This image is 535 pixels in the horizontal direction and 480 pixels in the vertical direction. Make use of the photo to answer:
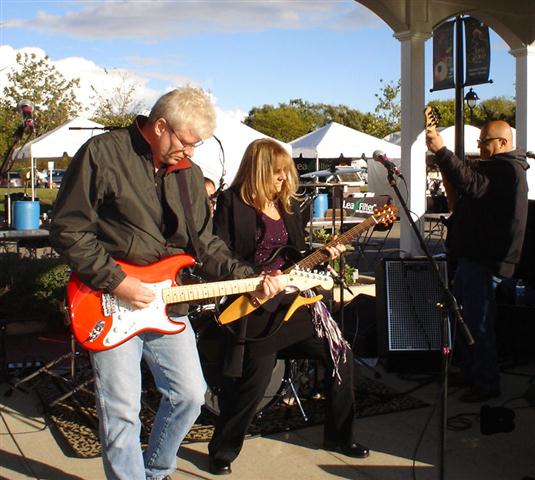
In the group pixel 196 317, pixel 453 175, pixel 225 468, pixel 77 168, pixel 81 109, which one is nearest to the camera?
pixel 77 168

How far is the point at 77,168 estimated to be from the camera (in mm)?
3127

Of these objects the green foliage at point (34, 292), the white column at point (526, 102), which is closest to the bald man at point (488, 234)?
the white column at point (526, 102)

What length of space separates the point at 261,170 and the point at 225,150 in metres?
8.37

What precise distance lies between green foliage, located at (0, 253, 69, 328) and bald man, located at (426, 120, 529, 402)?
431 centimetres

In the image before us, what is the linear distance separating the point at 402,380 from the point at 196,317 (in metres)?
2.24

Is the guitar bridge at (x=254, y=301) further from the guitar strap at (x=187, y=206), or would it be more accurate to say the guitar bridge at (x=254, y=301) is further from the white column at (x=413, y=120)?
the white column at (x=413, y=120)

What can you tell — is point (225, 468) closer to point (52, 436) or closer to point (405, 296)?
point (52, 436)

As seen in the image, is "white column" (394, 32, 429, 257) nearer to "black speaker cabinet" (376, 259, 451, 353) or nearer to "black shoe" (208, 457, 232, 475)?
"black speaker cabinet" (376, 259, 451, 353)

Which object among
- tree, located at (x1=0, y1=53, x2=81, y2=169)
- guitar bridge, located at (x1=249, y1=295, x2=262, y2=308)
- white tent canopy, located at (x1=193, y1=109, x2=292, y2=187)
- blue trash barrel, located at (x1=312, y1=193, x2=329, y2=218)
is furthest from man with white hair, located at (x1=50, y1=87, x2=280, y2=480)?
tree, located at (x1=0, y1=53, x2=81, y2=169)

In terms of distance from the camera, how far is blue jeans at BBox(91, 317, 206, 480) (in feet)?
10.6

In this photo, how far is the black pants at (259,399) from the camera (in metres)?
4.26

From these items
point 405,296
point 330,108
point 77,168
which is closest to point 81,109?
point 405,296

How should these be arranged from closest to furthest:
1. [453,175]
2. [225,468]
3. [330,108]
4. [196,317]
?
[225,468] → [196,317] → [453,175] → [330,108]

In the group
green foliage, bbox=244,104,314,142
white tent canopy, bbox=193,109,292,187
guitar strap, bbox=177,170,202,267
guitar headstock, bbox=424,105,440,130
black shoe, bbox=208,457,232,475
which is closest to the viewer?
guitar strap, bbox=177,170,202,267
